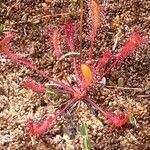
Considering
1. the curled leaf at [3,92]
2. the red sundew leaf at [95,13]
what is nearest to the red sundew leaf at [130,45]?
the red sundew leaf at [95,13]

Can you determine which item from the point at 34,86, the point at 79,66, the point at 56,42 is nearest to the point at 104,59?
the point at 79,66

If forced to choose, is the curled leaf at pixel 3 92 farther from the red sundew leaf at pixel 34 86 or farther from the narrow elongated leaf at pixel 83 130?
the narrow elongated leaf at pixel 83 130

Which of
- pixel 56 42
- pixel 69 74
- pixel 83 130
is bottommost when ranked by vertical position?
pixel 83 130

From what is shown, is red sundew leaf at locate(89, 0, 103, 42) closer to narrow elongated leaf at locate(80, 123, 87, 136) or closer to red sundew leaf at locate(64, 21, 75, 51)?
red sundew leaf at locate(64, 21, 75, 51)

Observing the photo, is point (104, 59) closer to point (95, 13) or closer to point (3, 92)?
point (95, 13)

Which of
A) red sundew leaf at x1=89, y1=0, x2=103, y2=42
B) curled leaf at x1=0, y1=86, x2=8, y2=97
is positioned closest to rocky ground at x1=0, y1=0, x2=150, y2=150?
curled leaf at x1=0, y1=86, x2=8, y2=97

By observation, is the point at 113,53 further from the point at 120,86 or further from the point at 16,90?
the point at 16,90

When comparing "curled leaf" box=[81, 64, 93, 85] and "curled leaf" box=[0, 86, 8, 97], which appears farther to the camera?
"curled leaf" box=[0, 86, 8, 97]

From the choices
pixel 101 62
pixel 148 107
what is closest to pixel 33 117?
pixel 101 62
